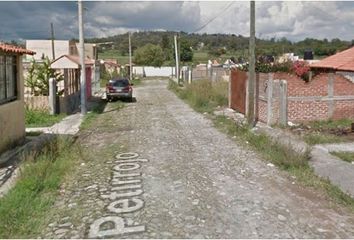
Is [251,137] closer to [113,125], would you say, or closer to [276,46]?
[113,125]

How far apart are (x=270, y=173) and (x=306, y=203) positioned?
5.78 ft

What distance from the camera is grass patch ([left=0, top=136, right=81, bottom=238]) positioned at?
474 centimetres

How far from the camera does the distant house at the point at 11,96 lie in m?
9.17

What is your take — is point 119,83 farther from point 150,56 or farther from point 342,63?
point 150,56

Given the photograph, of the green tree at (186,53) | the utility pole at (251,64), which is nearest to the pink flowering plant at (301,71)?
the utility pole at (251,64)

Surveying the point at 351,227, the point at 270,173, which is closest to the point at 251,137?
the point at 270,173

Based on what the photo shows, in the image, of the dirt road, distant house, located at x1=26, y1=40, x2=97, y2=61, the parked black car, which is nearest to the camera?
the dirt road

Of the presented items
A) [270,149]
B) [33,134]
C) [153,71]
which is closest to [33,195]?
[270,149]

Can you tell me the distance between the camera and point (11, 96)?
33.2 feet

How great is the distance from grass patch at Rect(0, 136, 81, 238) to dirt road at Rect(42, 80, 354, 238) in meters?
0.19

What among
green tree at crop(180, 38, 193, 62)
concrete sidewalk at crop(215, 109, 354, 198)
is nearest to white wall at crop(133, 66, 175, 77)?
green tree at crop(180, 38, 193, 62)

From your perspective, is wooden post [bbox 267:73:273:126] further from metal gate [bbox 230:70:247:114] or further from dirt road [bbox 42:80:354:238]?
dirt road [bbox 42:80:354:238]

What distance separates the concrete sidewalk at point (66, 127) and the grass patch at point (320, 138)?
7.27 m

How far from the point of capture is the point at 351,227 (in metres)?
4.90
